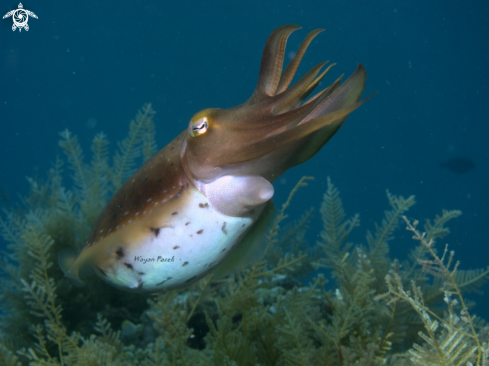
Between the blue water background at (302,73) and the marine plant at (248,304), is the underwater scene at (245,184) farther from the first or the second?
the blue water background at (302,73)

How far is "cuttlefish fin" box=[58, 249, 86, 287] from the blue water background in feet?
136

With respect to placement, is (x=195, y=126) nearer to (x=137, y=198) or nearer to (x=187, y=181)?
(x=187, y=181)

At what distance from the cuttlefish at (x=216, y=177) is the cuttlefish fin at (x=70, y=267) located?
0.33m

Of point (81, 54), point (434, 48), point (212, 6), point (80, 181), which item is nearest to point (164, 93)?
point (81, 54)

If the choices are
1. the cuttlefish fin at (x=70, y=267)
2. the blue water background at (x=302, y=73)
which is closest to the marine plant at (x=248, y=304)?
the cuttlefish fin at (x=70, y=267)

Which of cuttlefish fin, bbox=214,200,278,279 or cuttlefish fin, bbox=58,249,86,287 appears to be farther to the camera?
cuttlefish fin, bbox=58,249,86,287

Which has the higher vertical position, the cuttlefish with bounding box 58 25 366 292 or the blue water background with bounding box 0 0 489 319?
the blue water background with bounding box 0 0 489 319

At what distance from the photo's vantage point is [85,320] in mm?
3992

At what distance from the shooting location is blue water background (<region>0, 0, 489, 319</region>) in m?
48.6

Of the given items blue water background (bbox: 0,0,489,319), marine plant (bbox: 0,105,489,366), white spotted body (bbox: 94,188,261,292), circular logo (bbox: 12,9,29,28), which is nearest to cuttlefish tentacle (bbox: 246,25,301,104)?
white spotted body (bbox: 94,188,261,292)

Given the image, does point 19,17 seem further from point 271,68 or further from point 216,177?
point 216,177

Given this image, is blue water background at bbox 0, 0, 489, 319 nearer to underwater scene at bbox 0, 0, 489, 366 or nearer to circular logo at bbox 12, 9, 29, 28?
underwater scene at bbox 0, 0, 489, 366

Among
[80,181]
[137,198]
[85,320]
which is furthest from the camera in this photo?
[80,181]

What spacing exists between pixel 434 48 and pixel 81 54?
67.3 m
